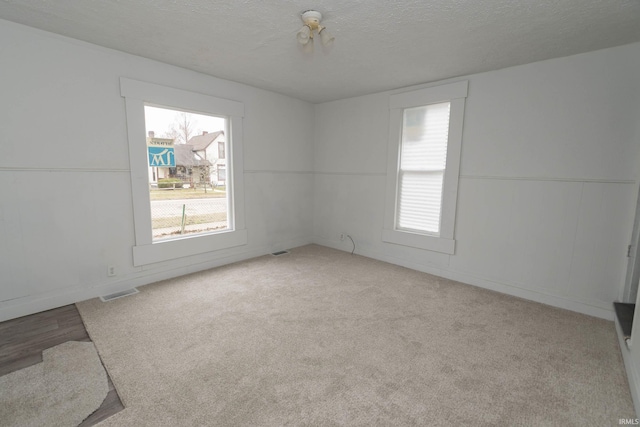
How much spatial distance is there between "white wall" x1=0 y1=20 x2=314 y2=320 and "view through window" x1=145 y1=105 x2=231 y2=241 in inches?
12.7

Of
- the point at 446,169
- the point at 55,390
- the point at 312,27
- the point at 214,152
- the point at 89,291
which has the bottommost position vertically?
the point at 55,390

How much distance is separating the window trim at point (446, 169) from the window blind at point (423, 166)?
0.26 feet

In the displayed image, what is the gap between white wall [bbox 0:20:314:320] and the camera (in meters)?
2.37

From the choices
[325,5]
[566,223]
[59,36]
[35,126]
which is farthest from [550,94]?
[35,126]

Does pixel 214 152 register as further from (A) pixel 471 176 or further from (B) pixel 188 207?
(A) pixel 471 176

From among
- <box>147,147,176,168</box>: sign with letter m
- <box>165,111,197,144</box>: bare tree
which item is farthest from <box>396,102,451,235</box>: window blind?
<box>147,147,176,168</box>: sign with letter m

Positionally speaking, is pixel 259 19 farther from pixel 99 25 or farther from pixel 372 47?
pixel 99 25

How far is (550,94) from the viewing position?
2756 millimetres

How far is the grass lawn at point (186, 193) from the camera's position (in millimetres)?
3279

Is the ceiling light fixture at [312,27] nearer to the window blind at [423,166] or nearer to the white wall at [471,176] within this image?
the white wall at [471,176]

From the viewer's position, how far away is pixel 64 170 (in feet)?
8.57

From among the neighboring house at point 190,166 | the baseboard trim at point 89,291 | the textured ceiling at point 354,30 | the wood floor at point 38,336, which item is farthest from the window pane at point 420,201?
the wood floor at point 38,336

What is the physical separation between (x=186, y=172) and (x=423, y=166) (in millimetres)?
3089

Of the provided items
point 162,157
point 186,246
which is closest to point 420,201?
point 186,246
